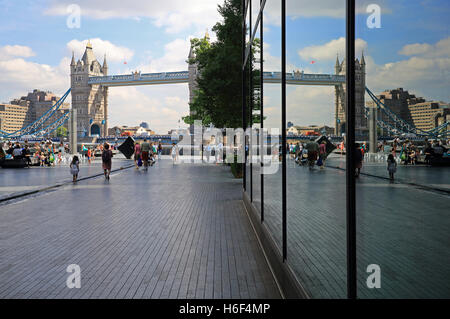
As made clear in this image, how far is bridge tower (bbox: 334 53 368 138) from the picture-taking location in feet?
6.13

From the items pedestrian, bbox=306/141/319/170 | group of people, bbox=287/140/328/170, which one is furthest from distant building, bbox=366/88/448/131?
pedestrian, bbox=306/141/319/170

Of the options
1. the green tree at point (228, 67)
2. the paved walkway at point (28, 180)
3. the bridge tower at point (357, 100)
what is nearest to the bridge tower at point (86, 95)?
the green tree at point (228, 67)

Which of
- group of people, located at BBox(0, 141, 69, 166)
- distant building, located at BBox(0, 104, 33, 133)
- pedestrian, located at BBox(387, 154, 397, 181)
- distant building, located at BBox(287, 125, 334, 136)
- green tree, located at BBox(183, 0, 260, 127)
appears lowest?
group of people, located at BBox(0, 141, 69, 166)

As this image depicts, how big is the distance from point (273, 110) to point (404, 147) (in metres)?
3.83

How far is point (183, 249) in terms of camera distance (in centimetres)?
573

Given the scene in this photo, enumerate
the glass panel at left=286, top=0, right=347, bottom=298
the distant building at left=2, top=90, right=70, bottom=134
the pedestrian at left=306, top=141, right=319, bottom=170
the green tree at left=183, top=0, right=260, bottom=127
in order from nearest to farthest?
the glass panel at left=286, top=0, right=347, bottom=298, the pedestrian at left=306, top=141, right=319, bottom=170, the green tree at left=183, top=0, right=260, bottom=127, the distant building at left=2, top=90, right=70, bottom=134

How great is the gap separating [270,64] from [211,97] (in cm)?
2014

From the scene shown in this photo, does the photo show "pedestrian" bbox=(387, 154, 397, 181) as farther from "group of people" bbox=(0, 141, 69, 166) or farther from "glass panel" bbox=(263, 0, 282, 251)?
"group of people" bbox=(0, 141, 69, 166)

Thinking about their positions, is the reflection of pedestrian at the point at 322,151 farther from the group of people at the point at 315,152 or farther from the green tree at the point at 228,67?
the green tree at the point at 228,67

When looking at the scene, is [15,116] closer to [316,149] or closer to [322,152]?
[316,149]

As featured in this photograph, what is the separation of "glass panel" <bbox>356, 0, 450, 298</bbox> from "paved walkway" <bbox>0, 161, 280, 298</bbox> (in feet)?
7.70
